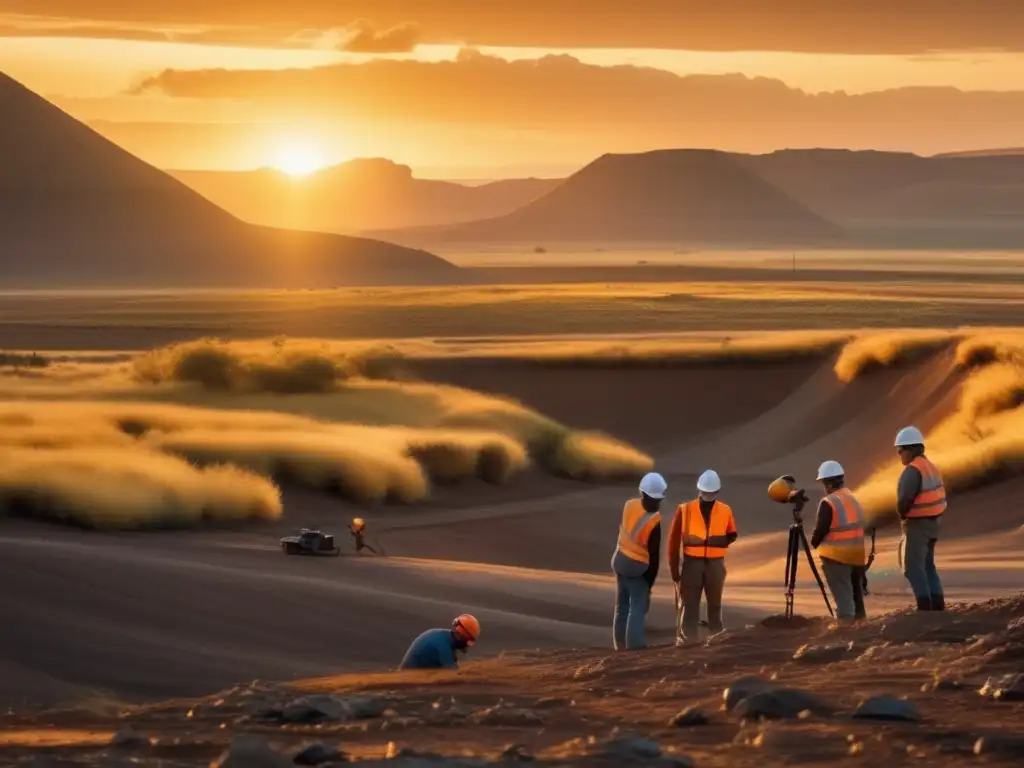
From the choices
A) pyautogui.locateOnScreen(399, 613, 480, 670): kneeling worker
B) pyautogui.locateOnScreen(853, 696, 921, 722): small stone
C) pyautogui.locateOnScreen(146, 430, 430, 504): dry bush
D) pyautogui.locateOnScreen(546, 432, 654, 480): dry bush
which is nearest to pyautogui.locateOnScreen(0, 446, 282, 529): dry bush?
pyautogui.locateOnScreen(146, 430, 430, 504): dry bush

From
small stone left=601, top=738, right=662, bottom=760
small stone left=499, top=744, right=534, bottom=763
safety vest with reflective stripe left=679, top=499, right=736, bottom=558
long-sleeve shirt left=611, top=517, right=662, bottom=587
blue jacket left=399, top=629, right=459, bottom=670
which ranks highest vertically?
safety vest with reflective stripe left=679, top=499, right=736, bottom=558

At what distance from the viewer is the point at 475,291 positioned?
478 feet

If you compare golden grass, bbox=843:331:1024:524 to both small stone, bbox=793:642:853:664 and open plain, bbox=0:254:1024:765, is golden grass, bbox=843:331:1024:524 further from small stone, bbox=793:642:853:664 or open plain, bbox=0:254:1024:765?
small stone, bbox=793:642:853:664

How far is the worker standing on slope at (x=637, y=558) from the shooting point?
18.0m

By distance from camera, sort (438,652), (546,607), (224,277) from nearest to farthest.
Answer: (438,652) → (546,607) → (224,277)

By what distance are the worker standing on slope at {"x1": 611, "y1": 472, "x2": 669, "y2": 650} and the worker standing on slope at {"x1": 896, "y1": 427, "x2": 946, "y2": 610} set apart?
2.12 meters

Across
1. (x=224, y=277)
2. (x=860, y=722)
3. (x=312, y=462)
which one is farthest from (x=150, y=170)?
(x=860, y=722)

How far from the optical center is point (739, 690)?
45.0 feet

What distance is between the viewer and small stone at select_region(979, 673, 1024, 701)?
540 inches

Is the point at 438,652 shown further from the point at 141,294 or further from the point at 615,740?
the point at 141,294

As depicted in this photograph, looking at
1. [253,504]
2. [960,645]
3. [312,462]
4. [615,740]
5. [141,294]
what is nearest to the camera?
[615,740]

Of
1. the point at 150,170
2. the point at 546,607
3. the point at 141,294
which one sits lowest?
the point at 546,607

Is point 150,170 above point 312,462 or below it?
above

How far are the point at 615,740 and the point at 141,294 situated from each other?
132 metres
